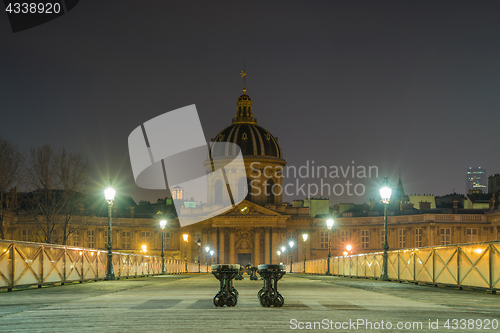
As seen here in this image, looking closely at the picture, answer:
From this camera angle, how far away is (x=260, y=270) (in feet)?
34.6

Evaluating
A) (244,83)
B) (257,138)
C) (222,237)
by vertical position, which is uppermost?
(244,83)

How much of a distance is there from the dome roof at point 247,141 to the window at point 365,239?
68.5 feet

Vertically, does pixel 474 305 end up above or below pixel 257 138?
below

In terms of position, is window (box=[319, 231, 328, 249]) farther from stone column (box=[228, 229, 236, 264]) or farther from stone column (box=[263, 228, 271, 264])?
stone column (box=[228, 229, 236, 264])

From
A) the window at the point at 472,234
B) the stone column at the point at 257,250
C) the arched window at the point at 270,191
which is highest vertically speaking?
the arched window at the point at 270,191

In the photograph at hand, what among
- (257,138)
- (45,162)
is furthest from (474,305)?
(257,138)

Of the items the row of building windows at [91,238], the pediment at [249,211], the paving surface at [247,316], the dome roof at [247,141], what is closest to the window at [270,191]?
the dome roof at [247,141]

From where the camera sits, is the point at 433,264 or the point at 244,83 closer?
the point at 433,264

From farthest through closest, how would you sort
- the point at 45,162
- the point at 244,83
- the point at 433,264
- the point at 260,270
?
the point at 244,83 → the point at 45,162 → the point at 433,264 → the point at 260,270

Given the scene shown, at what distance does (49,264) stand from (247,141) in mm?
86219

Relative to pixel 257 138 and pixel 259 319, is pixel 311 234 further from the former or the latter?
pixel 259 319

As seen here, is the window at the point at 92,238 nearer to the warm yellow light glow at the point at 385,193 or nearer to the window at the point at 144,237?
the window at the point at 144,237

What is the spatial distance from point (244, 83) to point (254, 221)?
1290 inches

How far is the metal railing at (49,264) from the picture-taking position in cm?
1662
